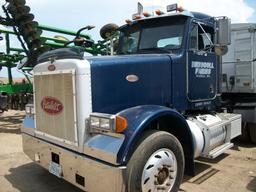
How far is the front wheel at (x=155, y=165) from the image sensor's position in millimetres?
3410

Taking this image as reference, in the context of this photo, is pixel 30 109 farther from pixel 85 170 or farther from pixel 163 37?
pixel 163 37

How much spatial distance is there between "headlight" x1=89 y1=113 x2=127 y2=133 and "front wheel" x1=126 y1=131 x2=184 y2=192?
12.8 inches

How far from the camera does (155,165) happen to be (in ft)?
12.1

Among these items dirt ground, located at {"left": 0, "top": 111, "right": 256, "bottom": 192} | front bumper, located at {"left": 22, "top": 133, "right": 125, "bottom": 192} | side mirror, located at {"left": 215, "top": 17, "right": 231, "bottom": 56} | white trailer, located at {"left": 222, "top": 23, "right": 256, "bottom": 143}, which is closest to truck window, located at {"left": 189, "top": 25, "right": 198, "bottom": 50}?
side mirror, located at {"left": 215, "top": 17, "right": 231, "bottom": 56}

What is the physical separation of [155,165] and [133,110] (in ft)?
2.23

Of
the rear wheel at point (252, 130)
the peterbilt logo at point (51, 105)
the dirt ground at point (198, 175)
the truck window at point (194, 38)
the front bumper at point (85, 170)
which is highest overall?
the truck window at point (194, 38)

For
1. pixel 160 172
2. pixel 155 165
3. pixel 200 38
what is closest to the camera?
pixel 155 165

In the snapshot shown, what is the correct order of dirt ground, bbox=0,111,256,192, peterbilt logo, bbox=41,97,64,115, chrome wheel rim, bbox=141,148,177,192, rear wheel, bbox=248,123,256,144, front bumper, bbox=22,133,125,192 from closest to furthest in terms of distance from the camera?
front bumper, bbox=22,133,125,192 → chrome wheel rim, bbox=141,148,177,192 → peterbilt logo, bbox=41,97,64,115 → dirt ground, bbox=0,111,256,192 → rear wheel, bbox=248,123,256,144

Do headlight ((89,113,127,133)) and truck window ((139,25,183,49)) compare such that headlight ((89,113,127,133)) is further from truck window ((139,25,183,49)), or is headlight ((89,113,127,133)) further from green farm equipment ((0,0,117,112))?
green farm equipment ((0,0,117,112))

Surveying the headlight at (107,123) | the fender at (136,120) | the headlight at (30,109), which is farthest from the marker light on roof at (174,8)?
the headlight at (30,109)

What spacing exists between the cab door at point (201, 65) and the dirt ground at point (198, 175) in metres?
1.19

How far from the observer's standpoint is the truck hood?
3.79 metres

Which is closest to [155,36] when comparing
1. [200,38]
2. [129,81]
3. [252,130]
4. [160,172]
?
[200,38]

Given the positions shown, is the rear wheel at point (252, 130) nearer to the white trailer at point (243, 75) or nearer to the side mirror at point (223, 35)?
the white trailer at point (243, 75)
